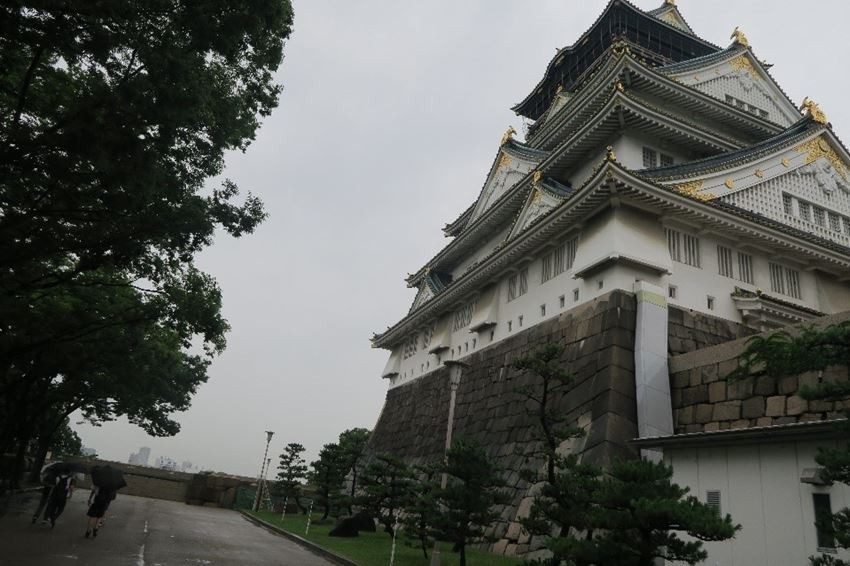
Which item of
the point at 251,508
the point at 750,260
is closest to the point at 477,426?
the point at 750,260

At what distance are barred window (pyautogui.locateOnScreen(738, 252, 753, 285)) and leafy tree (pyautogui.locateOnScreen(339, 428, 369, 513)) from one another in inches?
556

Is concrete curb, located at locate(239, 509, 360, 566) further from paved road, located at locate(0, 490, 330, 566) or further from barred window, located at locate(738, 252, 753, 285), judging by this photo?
barred window, located at locate(738, 252, 753, 285)

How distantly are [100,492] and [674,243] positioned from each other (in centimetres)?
1628

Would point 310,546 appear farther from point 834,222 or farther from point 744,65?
point 744,65

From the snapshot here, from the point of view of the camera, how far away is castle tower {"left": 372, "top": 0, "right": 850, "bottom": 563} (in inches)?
575

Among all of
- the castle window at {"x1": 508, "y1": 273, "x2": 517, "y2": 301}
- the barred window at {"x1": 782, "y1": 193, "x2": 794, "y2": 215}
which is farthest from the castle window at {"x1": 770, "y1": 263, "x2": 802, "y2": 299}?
the castle window at {"x1": 508, "y1": 273, "x2": 517, "y2": 301}

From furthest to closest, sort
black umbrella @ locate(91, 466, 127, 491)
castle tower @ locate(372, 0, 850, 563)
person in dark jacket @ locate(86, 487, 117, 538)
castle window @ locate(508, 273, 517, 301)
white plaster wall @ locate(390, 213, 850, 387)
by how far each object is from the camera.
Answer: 1. castle window @ locate(508, 273, 517, 301)
2. white plaster wall @ locate(390, 213, 850, 387)
3. castle tower @ locate(372, 0, 850, 563)
4. person in dark jacket @ locate(86, 487, 117, 538)
5. black umbrella @ locate(91, 466, 127, 491)

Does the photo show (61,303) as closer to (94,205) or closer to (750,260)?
(94,205)

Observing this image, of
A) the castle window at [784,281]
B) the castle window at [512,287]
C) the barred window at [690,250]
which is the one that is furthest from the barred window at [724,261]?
the castle window at [512,287]

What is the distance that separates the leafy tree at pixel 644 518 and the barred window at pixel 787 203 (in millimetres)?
15822

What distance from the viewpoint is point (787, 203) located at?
62.6ft

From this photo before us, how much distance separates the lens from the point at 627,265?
15.7 metres

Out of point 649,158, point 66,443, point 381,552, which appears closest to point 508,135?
point 649,158

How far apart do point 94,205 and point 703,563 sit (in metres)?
12.7
